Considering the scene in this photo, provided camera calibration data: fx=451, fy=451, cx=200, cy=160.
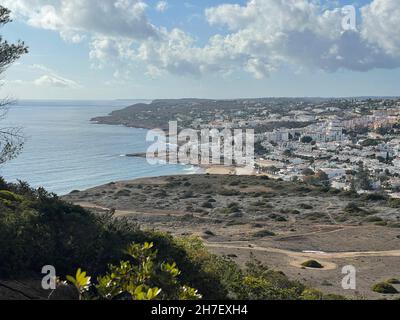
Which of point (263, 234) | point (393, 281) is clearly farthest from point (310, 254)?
point (393, 281)

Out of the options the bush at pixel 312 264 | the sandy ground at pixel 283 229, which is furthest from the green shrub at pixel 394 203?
the bush at pixel 312 264

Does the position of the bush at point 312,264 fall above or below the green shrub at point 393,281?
below

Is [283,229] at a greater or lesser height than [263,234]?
lesser

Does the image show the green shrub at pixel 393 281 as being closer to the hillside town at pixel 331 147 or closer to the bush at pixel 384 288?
the bush at pixel 384 288

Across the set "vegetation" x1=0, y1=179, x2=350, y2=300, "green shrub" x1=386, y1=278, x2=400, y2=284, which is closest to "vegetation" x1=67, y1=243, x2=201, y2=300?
"vegetation" x1=0, y1=179, x2=350, y2=300

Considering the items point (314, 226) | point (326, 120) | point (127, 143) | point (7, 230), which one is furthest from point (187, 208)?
point (326, 120)

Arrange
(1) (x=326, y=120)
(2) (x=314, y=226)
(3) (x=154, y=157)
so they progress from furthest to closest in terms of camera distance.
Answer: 1. (1) (x=326, y=120)
2. (3) (x=154, y=157)
3. (2) (x=314, y=226)

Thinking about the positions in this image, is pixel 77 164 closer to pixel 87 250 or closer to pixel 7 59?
pixel 7 59

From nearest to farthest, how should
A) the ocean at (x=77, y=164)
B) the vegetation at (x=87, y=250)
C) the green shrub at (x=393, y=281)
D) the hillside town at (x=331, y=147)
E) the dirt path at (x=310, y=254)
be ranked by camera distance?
the vegetation at (x=87, y=250), the green shrub at (x=393, y=281), the dirt path at (x=310, y=254), the ocean at (x=77, y=164), the hillside town at (x=331, y=147)

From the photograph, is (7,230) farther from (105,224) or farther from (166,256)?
(166,256)
